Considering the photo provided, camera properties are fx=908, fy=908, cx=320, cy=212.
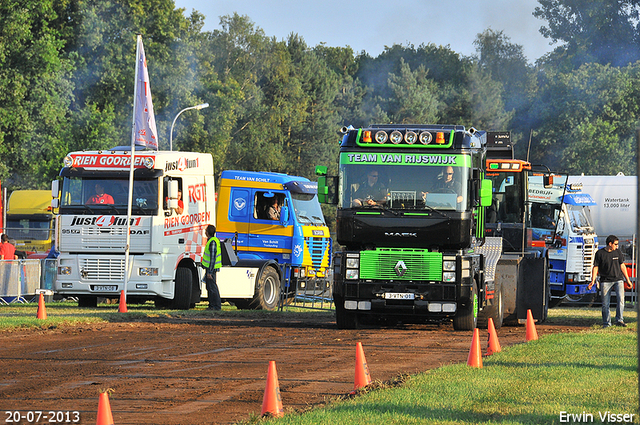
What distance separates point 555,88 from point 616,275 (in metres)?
48.8

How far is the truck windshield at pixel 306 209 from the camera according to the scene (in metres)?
24.3

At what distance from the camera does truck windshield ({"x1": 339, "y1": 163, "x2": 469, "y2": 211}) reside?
1571cm

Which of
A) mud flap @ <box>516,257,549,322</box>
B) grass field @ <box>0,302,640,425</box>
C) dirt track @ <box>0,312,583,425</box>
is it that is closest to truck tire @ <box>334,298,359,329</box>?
dirt track @ <box>0,312,583,425</box>

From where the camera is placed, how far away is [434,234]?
15633 millimetres

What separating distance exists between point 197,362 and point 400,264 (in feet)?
16.9

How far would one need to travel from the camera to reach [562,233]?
85.5ft

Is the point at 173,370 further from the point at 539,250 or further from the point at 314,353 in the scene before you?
the point at 539,250

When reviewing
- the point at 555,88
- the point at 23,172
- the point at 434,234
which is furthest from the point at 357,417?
the point at 555,88

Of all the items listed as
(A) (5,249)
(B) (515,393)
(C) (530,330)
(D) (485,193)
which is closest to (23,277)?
(A) (5,249)

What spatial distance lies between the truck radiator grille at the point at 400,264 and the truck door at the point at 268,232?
810 centimetres

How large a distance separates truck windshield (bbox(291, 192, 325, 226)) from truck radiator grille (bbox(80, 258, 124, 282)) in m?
5.43

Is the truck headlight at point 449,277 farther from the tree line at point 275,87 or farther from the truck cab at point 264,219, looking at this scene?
the tree line at point 275,87

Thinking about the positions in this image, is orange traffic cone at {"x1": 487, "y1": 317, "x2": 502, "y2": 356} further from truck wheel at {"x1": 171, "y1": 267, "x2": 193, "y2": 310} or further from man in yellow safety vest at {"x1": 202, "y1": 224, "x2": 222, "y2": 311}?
truck wheel at {"x1": 171, "y1": 267, "x2": 193, "y2": 310}

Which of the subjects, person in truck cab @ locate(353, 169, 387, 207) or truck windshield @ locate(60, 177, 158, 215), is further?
truck windshield @ locate(60, 177, 158, 215)
